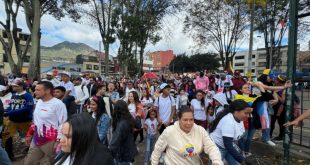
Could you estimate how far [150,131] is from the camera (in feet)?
21.5

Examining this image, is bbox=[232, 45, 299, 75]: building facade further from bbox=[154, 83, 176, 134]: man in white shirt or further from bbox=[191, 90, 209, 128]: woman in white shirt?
bbox=[154, 83, 176, 134]: man in white shirt

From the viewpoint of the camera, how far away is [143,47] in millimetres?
25406

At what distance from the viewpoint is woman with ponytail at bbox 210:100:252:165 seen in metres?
3.80

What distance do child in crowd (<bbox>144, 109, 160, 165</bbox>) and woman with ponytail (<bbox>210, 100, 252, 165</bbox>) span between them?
2231 mm

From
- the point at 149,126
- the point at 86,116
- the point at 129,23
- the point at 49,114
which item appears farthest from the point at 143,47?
the point at 86,116

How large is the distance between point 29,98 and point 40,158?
2.20 m

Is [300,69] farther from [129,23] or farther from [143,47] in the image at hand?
[143,47]

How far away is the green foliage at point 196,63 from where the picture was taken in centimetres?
8388

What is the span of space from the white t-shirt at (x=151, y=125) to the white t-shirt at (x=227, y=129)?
244 centimetres

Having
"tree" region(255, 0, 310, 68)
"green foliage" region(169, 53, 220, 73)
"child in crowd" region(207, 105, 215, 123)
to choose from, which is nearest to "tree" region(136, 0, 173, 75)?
"tree" region(255, 0, 310, 68)

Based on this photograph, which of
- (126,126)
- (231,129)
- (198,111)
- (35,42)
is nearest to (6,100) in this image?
(126,126)

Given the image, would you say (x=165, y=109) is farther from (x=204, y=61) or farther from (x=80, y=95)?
(x=204, y=61)

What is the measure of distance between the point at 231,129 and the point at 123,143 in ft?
5.11

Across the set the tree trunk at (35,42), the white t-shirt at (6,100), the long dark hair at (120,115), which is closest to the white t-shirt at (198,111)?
the long dark hair at (120,115)
